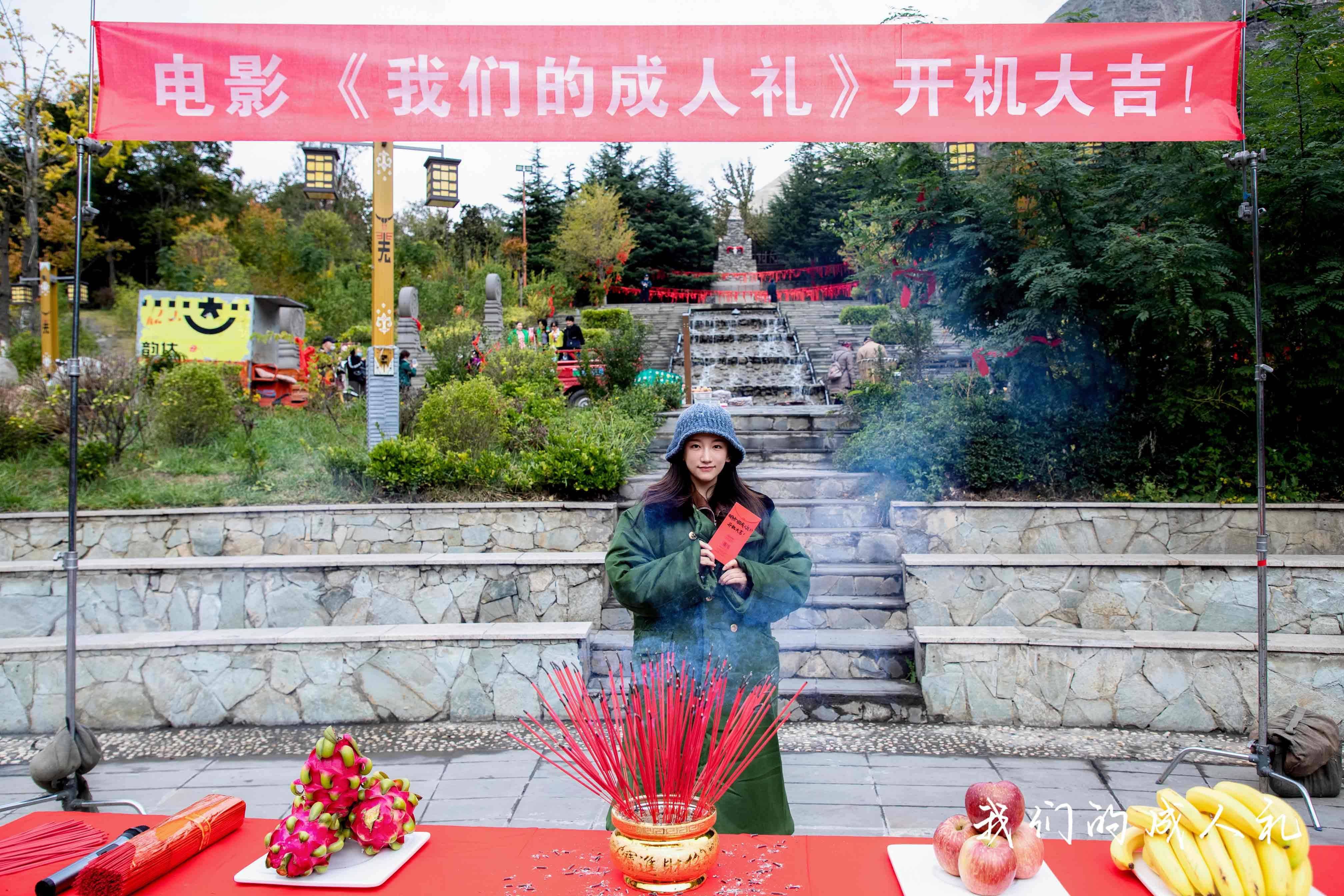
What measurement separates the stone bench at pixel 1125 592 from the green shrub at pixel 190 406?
719 centimetres

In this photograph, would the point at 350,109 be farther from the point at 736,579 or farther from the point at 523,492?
the point at 523,492

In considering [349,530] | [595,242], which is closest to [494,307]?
[595,242]

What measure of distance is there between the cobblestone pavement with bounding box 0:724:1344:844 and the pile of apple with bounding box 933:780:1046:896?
1985 millimetres

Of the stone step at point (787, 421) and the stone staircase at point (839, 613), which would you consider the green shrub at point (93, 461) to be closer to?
the stone staircase at point (839, 613)

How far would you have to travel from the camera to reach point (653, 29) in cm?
414

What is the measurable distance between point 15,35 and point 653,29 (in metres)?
14.9

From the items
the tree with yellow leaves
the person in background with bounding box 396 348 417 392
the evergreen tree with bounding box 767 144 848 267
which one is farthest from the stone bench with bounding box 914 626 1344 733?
the evergreen tree with bounding box 767 144 848 267

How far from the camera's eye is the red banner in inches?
161

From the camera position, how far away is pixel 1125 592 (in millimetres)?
5645

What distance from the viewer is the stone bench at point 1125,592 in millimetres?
5547

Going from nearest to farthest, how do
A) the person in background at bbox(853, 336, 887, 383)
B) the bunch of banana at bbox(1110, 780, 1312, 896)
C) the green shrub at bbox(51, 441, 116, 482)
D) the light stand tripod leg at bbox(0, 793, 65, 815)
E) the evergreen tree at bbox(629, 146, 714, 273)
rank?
the bunch of banana at bbox(1110, 780, 1312, 896) < the light stand tripod leg at bbox(0, 793, 65, 815) < the green shrub at bbox(51, 441, 116, 482) < the person in background at bbox(853, 336, 887, 383) < the evergreen tree at bbox(629, 146, 714, 273)

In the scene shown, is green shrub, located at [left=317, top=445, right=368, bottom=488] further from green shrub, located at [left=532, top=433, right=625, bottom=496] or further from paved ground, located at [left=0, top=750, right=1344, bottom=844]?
paved ground, located at [left=0, top=750, right=1344, bottom=844]

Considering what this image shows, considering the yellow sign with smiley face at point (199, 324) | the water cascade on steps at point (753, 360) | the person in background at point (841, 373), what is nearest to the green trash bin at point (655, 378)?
the water cascade on steps at point (753, 360)

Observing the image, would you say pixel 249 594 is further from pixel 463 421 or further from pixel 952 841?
pixel 952 841
